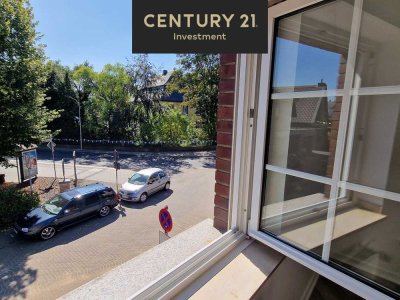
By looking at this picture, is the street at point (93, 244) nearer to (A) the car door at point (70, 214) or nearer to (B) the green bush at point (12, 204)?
(A) the car door at point (70, 214)

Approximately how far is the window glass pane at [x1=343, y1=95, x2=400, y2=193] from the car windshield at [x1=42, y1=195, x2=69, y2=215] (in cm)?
785

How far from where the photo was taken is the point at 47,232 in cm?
689

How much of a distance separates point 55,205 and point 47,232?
33.1 inches

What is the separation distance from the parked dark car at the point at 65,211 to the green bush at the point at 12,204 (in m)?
0.94

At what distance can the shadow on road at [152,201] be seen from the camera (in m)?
9.29

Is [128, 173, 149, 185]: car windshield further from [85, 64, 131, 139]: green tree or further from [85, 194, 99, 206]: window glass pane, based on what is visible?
[85, 64, 131, 139]: green tree

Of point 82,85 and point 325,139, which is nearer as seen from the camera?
point 325,139

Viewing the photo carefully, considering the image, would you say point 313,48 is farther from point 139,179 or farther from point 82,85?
point 82,85

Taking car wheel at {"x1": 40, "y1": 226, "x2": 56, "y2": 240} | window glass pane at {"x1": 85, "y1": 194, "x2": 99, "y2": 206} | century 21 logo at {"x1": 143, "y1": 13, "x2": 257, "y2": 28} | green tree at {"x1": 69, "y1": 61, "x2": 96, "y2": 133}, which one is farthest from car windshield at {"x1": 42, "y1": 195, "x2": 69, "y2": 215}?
green tree at {"x1": 69, "y1": 61, "x2": 96, "y2": 133}

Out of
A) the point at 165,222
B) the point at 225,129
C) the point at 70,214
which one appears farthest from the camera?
the point at 70,214

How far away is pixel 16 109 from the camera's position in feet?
24.0

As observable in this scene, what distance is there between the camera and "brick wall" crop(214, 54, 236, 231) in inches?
74.0

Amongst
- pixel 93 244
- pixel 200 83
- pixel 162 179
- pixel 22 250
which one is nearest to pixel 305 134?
pixel 93 244

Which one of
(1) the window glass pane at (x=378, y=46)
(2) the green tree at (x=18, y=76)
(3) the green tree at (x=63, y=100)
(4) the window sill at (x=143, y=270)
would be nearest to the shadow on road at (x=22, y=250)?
(2) the green tree at (x=18, y=76)
